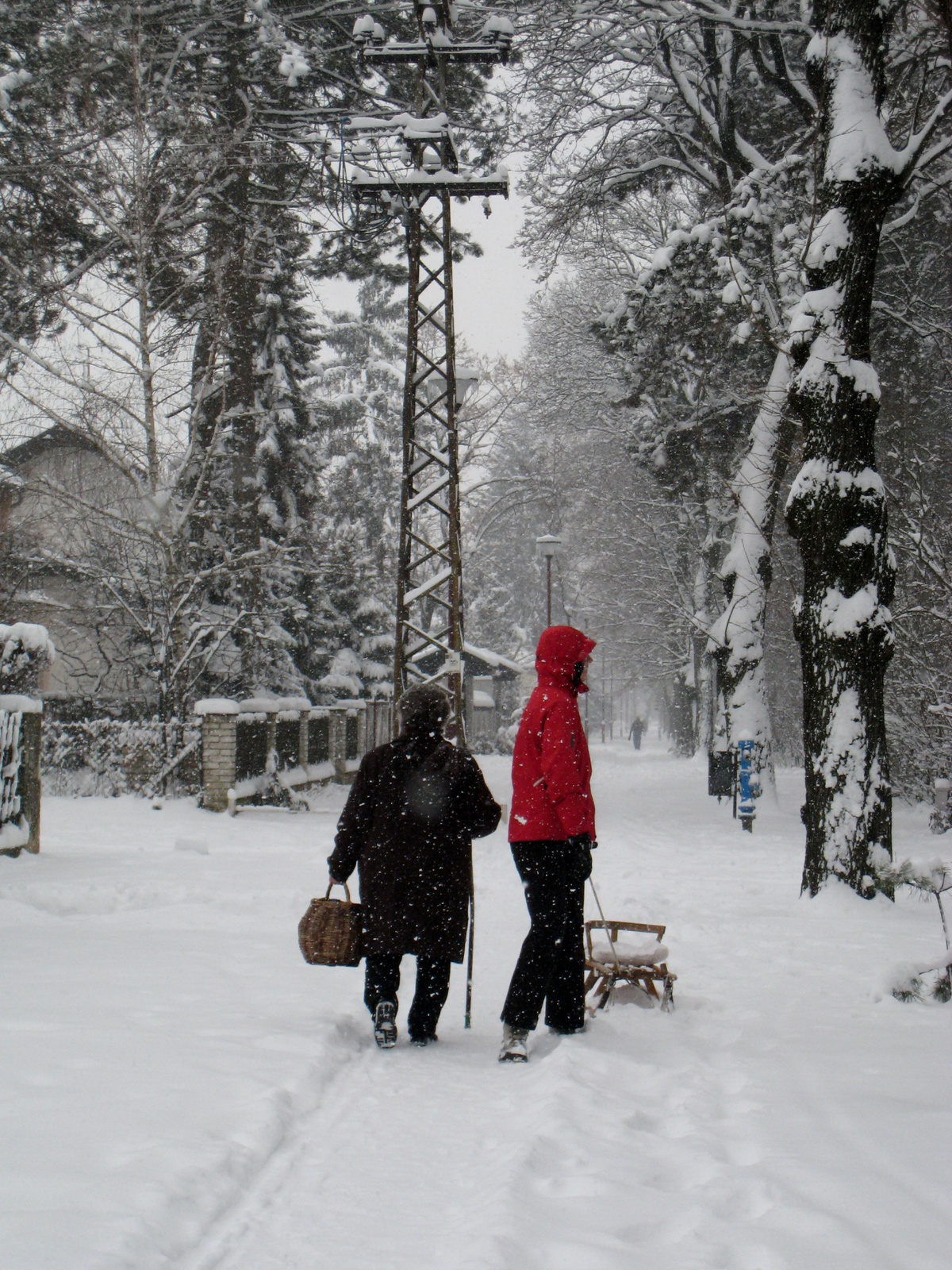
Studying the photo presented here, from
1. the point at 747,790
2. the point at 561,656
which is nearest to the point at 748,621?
the point at 747,790

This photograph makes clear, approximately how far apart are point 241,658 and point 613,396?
11212 mm

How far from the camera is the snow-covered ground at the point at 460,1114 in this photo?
9.98 ft

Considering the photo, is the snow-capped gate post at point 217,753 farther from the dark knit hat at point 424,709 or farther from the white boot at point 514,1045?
the white boot at point 514,1045

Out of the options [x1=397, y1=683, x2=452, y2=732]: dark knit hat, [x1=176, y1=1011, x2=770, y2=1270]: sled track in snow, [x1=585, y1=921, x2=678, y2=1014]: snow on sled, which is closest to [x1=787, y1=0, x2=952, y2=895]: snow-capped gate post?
[x1=585, y1=921, x2=678, y2=1014]: snow on sled

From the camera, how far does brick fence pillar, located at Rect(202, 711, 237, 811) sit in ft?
55.0

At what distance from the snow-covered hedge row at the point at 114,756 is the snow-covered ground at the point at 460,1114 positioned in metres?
9.20

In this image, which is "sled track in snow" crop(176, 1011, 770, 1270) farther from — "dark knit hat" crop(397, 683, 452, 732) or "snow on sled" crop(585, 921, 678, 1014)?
"dark knit hat" crop(397, 683, 452, 732)

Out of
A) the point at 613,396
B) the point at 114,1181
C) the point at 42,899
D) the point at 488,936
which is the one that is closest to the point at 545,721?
the point at 114,1181

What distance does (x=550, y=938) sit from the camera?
528cm

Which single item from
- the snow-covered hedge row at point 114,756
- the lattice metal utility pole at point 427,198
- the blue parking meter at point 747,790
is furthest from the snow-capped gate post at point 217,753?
the blue parking meter at point 747,790

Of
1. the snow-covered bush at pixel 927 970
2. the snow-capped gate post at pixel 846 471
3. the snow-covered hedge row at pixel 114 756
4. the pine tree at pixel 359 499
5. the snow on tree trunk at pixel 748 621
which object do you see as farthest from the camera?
the pine tree at pixel 359 499

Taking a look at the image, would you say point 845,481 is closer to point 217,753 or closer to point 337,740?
point 217,753

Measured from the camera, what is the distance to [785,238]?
13.5m

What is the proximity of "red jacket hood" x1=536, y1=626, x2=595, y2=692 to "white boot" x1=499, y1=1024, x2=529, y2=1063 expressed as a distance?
1.57 metres
